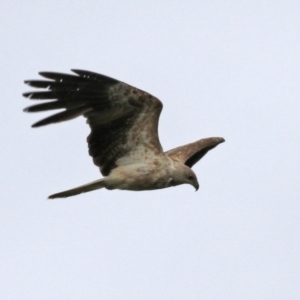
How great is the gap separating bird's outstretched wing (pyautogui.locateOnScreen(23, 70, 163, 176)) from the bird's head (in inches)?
14.1

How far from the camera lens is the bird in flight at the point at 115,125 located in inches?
561

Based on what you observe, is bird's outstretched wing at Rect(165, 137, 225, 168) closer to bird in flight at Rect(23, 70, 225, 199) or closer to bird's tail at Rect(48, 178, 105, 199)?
bird in flight at Rect(23, 70, 225, 199)

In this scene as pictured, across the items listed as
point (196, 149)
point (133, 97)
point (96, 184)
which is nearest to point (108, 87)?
point (133, 97)

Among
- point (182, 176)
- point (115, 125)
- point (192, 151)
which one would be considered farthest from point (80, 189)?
point (192, 151)

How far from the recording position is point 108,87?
1433 cm

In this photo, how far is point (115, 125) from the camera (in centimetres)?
1463

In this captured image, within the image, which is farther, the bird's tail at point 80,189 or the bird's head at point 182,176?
the bird's head at point 182,176

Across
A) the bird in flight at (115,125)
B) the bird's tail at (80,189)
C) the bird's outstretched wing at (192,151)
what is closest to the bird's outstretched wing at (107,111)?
the bird in flight at (115,125)

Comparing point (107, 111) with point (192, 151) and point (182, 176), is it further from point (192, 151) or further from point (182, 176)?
point (192, 151)

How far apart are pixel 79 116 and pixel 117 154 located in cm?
81

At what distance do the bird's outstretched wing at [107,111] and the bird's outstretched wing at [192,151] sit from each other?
1.54 metres

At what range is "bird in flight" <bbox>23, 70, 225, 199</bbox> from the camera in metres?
14.2

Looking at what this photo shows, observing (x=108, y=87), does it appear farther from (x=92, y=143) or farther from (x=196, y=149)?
(x=196, y=149)

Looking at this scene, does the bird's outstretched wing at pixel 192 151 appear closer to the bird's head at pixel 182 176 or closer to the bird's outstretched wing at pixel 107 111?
the bird's head at pixel 182 176
